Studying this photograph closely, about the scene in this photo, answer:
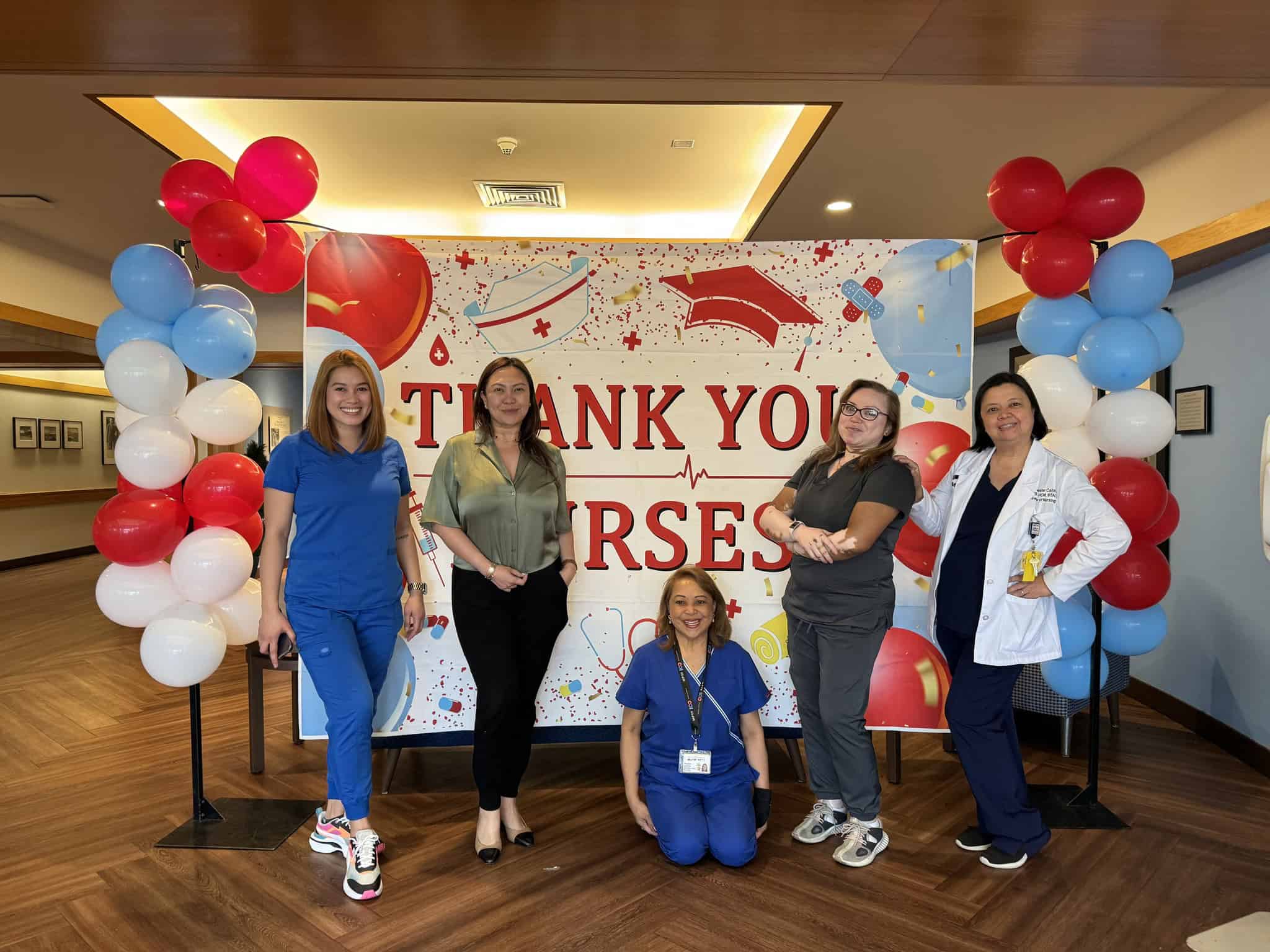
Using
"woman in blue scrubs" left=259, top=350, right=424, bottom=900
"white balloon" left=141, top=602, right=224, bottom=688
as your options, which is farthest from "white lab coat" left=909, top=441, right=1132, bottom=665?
"white balloon" left=141, top=602, right=224, bottom=688

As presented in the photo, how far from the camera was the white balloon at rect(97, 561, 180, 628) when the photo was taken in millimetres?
2633

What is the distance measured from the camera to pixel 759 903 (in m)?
2.33

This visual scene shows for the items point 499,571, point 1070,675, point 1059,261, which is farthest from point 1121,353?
point 499,571

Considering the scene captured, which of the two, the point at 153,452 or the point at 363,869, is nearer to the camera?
the point at 363,869

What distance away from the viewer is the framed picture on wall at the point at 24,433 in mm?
9539

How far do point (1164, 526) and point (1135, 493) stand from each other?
0.27m

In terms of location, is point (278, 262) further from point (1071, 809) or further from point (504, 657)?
point (1071, 809)

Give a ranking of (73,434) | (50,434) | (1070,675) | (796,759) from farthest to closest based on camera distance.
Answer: (73,434) < (50,434) < (796,759) < (1070,675)

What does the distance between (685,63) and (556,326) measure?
1047mm

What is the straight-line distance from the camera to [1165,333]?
2.76 metres

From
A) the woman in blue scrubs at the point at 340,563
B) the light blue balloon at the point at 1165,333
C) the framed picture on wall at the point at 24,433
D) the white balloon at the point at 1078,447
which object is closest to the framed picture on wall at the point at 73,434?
the framed picture on wall at the point at 24,433

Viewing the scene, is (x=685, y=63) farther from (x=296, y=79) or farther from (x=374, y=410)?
(x=296, y=79)

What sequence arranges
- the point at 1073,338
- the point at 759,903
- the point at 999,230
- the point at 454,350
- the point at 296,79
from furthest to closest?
the point at 999,230, the point at 296,79, the point at 454,350, the point at 1073,338, the point at 759,903

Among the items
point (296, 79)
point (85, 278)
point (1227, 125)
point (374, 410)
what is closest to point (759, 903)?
point (374, 410)
